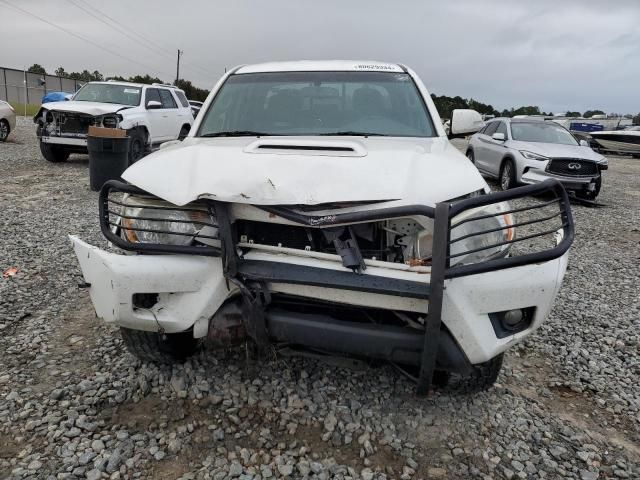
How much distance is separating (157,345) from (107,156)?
6.15 meters

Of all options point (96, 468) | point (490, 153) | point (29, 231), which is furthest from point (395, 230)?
point (490, 153)

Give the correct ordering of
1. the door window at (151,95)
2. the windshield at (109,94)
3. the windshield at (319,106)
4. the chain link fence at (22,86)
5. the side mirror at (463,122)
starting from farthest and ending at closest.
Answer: the chain link fence at (22,86) < the door window at (151,95) < the windshield at (109,94) < the side mirror at (463,122) < the windshield at (319,106)

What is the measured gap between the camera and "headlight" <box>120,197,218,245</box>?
2.39 m

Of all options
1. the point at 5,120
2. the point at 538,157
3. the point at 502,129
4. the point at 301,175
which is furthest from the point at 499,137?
the point at 5,120

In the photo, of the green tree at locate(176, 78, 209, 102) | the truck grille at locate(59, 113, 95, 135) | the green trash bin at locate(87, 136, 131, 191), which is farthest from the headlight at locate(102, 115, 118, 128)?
the green tree at locate(176, 78, 209, 102)

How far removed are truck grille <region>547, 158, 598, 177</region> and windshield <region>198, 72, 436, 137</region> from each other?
7.28 meters

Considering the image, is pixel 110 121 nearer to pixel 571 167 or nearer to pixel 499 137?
pixel 499 137

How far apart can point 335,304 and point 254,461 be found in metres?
0.78

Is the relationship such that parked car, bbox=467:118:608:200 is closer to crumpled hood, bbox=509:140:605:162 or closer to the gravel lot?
crumpled hood, bbox=509:140:605:162

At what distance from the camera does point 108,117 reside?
10.5 metres

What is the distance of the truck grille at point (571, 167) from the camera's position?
10211 mm

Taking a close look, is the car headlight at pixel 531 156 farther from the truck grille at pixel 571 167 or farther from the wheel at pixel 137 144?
the wheel at pixel 137 144

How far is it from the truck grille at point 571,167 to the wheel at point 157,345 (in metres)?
9.13

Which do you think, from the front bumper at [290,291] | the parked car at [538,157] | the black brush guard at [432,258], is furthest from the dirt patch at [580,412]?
the parked car at [538,157]
